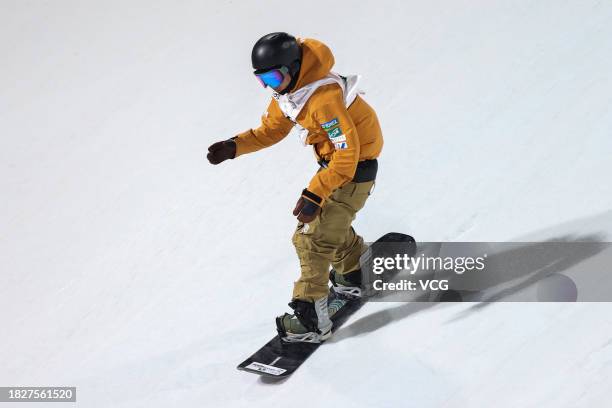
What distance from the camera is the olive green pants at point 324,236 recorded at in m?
3.50

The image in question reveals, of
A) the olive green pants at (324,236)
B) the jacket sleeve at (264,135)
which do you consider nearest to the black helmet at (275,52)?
the jacket sleeve at (264,135)

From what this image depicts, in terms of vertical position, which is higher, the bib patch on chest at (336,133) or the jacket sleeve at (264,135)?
the jacket sleeve at (264,135)

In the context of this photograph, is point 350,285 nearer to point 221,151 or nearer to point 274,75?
point 221,151

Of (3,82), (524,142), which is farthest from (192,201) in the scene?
(3,82)

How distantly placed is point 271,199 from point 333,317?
4.47ft

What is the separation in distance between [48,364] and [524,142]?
10.5 feet

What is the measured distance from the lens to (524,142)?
15.4 feet

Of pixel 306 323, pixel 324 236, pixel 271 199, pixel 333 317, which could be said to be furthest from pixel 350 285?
pixel 271 199

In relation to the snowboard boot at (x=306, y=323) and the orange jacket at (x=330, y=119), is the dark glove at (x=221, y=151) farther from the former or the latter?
the snowboard boot at (x=306, y=323)

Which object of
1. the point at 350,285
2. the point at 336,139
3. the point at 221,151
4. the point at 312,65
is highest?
the point at 312,65

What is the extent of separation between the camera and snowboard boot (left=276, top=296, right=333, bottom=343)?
3604mm

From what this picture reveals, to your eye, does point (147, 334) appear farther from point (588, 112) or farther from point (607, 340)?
point (588, 112)

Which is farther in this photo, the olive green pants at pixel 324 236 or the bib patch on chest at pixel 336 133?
the olive green pants at pixel 324 236

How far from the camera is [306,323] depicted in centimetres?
363
